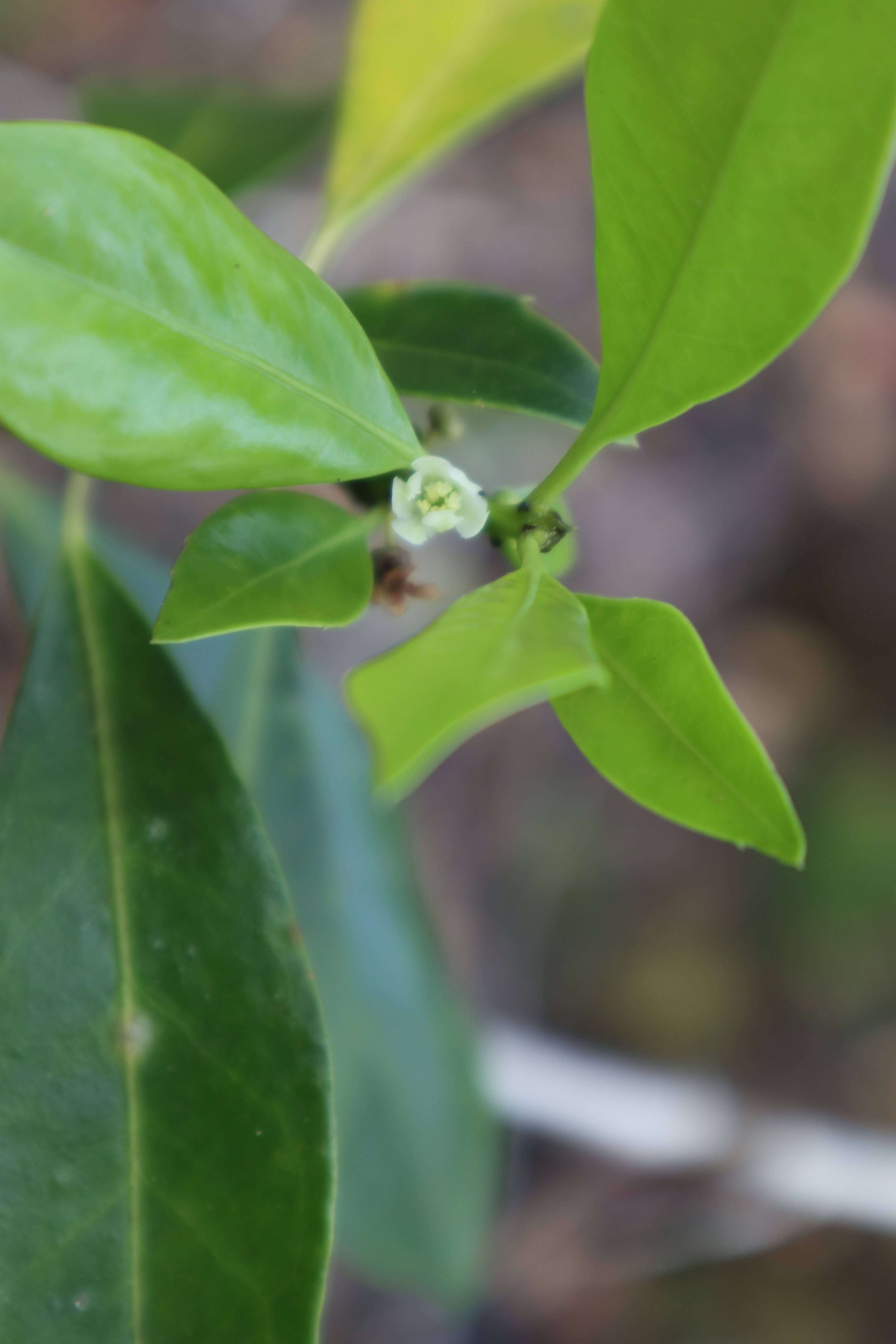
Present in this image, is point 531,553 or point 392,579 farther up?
point 531,553

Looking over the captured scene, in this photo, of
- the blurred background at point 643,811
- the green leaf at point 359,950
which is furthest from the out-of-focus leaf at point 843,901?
the green leaf at point 359,950

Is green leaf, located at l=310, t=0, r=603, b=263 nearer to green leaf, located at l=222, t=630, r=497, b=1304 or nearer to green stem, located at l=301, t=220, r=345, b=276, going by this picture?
green stem, located at l=301, t=220, r=345, b=276

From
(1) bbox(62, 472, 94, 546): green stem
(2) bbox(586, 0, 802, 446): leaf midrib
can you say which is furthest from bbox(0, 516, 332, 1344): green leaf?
(2) bbox(586, 0, 802, 446): leaf midrib

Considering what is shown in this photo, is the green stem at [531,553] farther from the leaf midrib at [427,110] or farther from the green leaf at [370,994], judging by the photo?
the green leaf at [370,994]

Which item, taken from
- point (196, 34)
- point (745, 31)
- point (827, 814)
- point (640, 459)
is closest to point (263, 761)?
point (745, 31)

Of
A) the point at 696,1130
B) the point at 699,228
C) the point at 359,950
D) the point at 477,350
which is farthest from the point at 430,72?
the point at 696,1130

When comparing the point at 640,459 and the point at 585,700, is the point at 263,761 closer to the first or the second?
the point at 585,700

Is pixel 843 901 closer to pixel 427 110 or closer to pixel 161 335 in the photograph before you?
pixel 427 110
